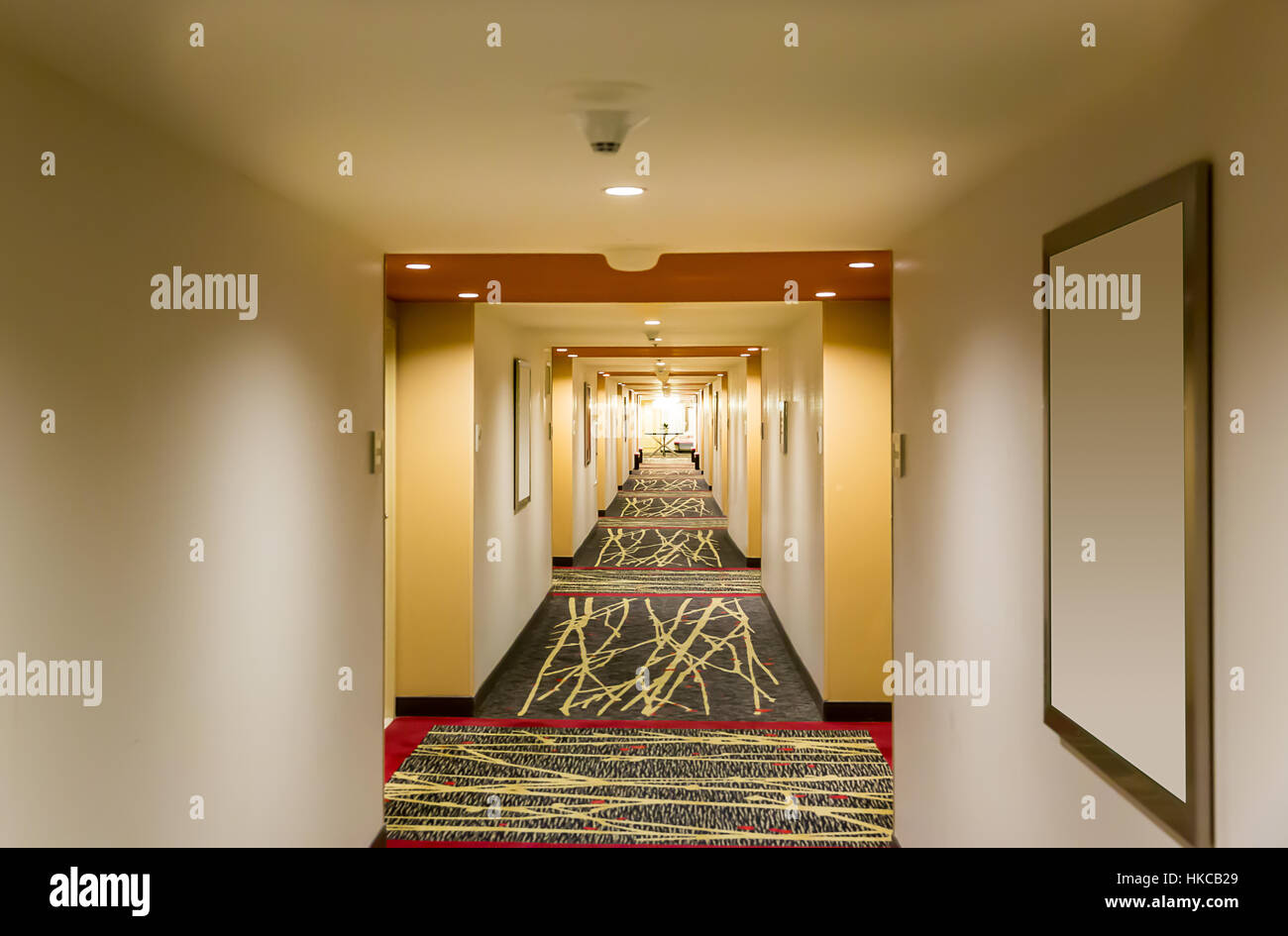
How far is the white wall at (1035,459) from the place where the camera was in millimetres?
1258

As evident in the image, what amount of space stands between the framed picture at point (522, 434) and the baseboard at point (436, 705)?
152 cm

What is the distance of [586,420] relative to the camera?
11.4 m

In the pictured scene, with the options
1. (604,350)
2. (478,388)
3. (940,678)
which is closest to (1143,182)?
(940,678)

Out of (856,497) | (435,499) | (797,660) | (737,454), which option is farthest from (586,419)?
(856,497)

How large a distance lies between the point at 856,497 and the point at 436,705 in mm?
2490

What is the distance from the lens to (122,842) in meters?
1.80

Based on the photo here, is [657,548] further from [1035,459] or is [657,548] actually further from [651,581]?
[1035,459]

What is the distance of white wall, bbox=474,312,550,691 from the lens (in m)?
5.12

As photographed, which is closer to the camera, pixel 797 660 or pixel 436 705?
pixel 436 705

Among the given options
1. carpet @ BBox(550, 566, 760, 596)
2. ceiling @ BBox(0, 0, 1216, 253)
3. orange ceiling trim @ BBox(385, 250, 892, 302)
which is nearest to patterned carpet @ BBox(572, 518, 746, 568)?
carpet @ BBox(550, 566, 760, 596)

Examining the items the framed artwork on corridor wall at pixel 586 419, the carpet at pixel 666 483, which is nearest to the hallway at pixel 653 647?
the framed artwork on corridor wall at pixel 586 419

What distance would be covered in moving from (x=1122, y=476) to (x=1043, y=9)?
0.78 m

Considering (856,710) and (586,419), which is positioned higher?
(586,419)
